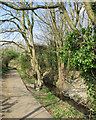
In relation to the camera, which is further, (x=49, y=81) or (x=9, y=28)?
(x=49, y=81)

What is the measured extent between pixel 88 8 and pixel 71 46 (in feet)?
5.49

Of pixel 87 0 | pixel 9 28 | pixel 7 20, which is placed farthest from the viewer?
pixel 9 28

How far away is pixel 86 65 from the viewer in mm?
3764

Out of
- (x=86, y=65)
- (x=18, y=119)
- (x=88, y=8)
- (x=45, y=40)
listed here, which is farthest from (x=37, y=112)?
(x=45, y=40)

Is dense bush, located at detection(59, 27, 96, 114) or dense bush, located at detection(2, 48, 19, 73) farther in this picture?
dense bush, located at detection(2, 48, 19, 73)

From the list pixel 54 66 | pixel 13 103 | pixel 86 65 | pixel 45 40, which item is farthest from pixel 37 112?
pixel 45 40

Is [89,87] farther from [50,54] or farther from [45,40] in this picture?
[45,40]

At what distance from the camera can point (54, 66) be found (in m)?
12.3

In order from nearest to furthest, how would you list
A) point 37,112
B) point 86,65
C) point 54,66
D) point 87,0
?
A: point 87,0, point 86,65, point 37,112, point 54,66

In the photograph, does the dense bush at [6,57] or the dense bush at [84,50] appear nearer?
the dense bush at [84,50]

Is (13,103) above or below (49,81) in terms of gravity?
above

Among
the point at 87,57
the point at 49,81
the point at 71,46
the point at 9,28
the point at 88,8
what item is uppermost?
the point at 9,28

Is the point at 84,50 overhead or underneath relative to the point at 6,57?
overhead

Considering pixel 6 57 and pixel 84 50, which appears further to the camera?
pixel 6 57
